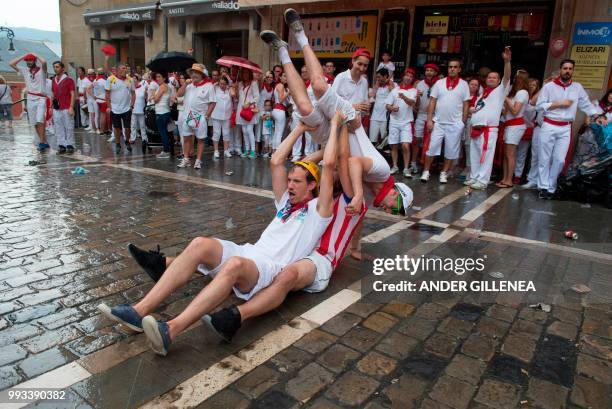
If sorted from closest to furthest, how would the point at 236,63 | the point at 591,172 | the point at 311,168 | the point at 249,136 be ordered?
the point at 311,168, the point at 591,172, the point at 236,63, the point at 249,136

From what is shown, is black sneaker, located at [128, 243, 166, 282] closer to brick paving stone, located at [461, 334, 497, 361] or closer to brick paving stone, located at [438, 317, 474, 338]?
brick paving stone, located at [438, 317, 474, 338]

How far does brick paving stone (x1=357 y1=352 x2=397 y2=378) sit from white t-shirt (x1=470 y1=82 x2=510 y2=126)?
20.2ft

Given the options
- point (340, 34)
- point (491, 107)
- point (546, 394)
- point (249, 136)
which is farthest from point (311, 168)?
point (340, 34)

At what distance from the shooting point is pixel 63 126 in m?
10.3

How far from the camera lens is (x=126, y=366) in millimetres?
2566

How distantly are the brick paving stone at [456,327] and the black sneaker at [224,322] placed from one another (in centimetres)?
141

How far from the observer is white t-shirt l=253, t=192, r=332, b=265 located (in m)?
3.36

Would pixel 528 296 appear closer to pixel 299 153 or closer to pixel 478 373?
pixel 478 373

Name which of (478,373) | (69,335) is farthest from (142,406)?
(478,373)

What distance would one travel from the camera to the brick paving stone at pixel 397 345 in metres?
2.82

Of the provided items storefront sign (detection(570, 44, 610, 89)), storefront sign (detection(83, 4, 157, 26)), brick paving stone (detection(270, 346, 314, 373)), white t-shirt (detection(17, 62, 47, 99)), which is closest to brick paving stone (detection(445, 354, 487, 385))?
brick paving stone (detection(270, 346, 314, 373))

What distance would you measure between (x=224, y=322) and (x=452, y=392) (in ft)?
4.40

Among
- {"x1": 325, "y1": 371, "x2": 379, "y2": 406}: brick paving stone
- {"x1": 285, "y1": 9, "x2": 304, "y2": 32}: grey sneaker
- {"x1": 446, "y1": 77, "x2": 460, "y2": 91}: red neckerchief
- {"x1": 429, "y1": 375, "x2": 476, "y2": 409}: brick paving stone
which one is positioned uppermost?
{"x1": 285, "y1": 9, "x2": 304, "y2": 32}: grey sneaker

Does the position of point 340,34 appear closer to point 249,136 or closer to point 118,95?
point 249,136
